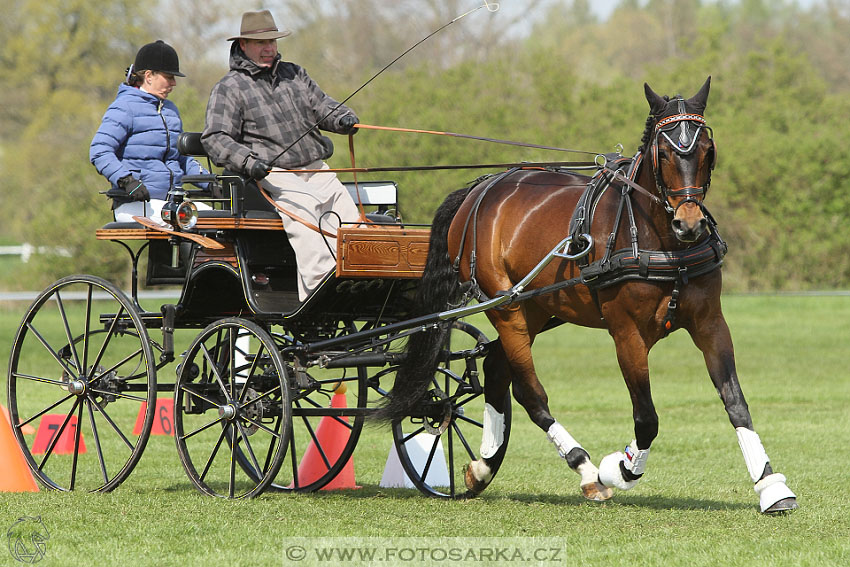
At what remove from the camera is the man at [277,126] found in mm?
6199

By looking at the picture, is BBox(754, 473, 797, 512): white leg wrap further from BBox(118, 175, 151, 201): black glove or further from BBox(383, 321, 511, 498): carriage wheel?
BBox(118, 175, 151, 201): black glove

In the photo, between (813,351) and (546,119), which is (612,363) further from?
(546,119)

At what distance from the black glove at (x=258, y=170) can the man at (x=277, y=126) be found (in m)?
0.04

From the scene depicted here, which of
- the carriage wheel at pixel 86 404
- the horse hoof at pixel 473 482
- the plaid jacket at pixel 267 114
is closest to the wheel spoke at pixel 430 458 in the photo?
the horse hoof at pixel 473 482

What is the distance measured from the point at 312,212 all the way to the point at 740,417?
7.93ft

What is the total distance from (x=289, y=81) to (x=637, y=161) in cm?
206

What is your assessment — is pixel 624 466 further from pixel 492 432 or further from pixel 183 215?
pixel 183 215

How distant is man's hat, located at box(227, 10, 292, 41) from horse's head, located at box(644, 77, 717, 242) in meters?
2.22

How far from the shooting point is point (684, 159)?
505cm

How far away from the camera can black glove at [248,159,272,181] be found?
19.8ft

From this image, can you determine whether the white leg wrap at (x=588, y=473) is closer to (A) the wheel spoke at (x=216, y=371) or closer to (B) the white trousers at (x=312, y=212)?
(B) the white trousers at (x=312, y=212)

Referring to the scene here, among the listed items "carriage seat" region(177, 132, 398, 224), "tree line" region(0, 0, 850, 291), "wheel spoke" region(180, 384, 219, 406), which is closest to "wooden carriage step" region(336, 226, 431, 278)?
"carriage seat" region(177, 132, 398, 224)

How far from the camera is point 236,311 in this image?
22.3 ft

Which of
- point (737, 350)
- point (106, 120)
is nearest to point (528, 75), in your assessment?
point (737, 350)
